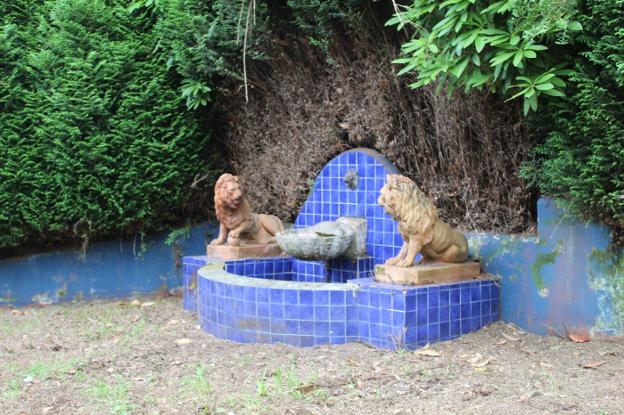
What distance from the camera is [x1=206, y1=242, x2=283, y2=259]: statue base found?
758cm

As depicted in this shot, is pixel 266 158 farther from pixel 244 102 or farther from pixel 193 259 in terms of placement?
pixel 193 259

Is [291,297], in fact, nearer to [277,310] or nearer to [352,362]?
[277,310]

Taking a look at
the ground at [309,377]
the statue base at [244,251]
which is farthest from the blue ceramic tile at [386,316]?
the statue base at [244,251]

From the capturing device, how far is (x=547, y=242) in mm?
5711

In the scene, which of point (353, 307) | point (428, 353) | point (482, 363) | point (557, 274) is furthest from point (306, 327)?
point (557, 274)

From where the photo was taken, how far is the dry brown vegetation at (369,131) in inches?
240

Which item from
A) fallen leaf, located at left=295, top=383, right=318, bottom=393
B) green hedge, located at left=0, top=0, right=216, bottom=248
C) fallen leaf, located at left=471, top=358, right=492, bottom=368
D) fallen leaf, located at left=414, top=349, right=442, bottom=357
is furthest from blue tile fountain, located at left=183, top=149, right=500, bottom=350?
green hedge, located at left=0, top=0, right=216, bottom=248

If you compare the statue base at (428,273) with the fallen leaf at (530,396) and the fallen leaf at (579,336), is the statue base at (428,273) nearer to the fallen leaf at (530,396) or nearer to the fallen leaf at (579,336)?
the fallen leaf at (579,336)

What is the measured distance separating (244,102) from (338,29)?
70.1 inches

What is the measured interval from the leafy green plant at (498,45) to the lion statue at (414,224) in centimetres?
86

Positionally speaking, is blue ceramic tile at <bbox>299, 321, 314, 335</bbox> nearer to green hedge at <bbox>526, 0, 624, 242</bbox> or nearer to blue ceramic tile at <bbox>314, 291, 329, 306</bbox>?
blue ceramic tile at <bbox>314, 291, 329, 306</bbox>

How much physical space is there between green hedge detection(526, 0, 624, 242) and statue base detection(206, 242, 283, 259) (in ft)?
10.8

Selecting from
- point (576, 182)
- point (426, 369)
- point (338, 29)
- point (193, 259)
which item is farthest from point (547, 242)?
point (193, 259)

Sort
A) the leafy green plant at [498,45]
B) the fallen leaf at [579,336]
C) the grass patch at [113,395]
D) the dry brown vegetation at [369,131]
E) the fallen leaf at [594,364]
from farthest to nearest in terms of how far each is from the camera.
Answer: the dry brown vegetation at [369,131] < the fallen leaf at [579,336] < the fallen leaf at [594,364] < the leafy green plant at [498,45] < the grass patch at [113,395]
